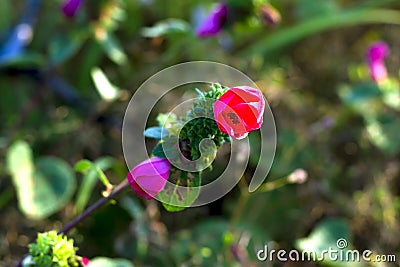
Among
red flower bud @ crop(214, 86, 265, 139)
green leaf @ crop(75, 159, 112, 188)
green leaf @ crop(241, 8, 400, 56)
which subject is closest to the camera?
red flower bud @ crop(214, 86, 265, 139)

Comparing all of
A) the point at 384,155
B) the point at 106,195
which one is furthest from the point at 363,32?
the point at 106,195

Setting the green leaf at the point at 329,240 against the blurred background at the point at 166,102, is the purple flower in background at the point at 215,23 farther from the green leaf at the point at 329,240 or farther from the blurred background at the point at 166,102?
the green leaf at the point at 329,240

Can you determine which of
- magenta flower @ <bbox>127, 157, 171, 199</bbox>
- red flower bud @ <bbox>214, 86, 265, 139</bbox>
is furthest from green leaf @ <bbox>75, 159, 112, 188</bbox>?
red flower bud @ <bbox>214, 86, 265, 139</bbox>

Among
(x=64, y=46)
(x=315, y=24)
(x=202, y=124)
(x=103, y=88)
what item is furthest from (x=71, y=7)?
(x=202, y=124)

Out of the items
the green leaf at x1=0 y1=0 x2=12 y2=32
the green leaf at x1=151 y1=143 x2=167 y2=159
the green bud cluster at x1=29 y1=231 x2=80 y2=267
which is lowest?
the green leaf at x1=0 y1=0 x2=12 y2=32

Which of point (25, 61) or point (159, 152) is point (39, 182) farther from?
point (159, 152)

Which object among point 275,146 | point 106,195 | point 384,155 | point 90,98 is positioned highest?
point 106,195

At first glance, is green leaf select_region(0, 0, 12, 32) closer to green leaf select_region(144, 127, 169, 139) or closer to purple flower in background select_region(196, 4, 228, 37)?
purple flower in background select_region(196, 4, 228, 37)

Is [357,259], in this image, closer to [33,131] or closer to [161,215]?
[161,215]
